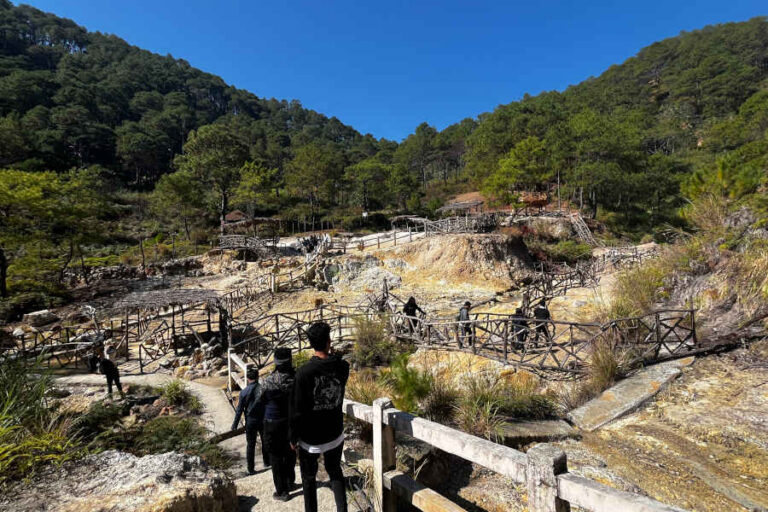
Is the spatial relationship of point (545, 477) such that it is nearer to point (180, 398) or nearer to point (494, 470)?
point (494, 470)

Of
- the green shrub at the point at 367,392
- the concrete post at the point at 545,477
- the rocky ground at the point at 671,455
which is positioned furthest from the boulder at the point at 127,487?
the concrete post at the point at 545,477

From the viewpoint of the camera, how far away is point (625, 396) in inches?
237

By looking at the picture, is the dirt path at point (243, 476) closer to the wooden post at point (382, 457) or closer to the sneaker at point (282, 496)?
the sneaker at point (282, 496)

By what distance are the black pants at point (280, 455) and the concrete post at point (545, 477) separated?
2481mm

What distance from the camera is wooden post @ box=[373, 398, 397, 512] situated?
10.8ft

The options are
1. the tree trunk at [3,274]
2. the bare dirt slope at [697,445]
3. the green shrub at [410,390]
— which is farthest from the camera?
the tree trunk at [3,274]

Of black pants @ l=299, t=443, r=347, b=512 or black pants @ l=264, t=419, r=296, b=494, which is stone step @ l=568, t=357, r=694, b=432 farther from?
black pants @ l=264, t=419, r=296, b=494

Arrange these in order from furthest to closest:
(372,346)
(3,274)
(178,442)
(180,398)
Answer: (3,274), (372,346), (180,398), (178,442)

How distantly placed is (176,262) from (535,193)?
44376mm

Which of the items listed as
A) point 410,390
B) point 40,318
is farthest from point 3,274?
point 410,390

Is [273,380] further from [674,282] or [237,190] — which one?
[237,190]

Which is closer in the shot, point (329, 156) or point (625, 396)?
point (625, 396)

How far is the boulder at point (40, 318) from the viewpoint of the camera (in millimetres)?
18036

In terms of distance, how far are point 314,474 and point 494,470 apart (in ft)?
5.40
